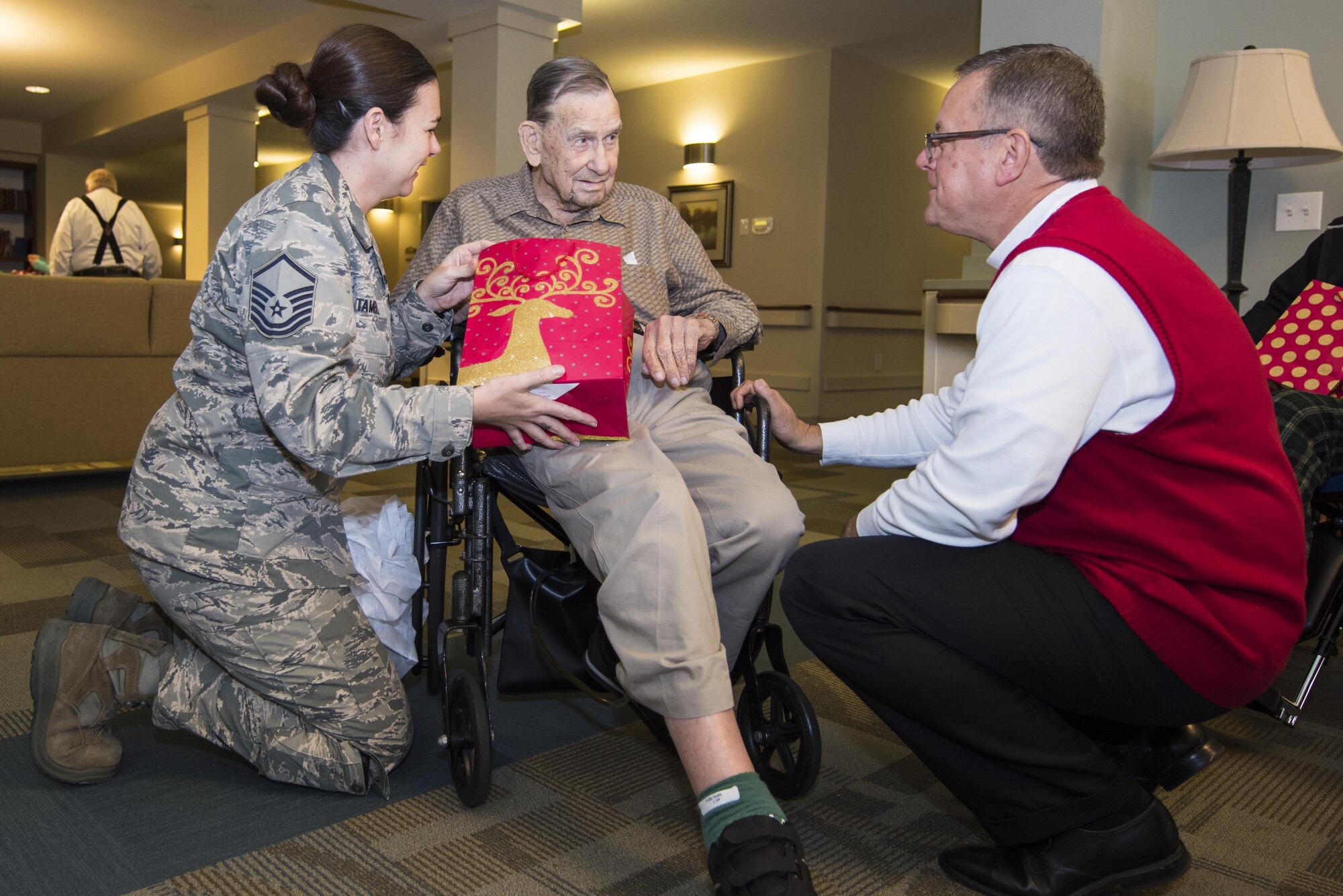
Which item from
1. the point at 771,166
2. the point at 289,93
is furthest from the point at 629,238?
the point at 771,166

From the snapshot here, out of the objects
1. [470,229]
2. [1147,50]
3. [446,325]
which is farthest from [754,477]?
[1147,50]

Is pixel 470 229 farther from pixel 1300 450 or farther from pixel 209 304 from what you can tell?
pixel 1300 450

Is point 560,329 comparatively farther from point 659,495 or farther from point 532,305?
point 659,495

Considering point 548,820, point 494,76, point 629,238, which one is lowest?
point 548,820

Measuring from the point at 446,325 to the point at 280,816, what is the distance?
2.70 feet

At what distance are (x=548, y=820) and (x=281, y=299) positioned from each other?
0.83 m

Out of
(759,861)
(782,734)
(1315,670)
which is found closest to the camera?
Result: (759,861)

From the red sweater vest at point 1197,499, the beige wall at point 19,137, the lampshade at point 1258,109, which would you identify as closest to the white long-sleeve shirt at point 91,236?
the beige wall at point 19,137

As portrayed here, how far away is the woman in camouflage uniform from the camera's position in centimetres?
136

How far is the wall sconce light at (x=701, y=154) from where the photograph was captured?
7895mm

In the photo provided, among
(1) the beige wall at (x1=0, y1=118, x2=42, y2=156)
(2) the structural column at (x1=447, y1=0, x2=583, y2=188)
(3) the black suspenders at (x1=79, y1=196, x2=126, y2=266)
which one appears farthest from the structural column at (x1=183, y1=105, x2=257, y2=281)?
(1) the beige wall at (x1=0, y1=118, x2=42, y2=156)

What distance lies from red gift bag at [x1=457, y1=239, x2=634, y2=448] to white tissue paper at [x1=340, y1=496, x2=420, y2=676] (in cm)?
44

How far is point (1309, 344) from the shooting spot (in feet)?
7.76

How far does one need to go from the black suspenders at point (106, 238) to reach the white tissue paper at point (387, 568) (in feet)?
21.0
